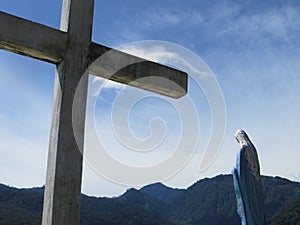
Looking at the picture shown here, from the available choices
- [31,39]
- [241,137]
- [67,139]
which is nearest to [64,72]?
[31,39]

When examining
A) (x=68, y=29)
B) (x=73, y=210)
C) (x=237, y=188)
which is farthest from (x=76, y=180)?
(x=237, y=188)

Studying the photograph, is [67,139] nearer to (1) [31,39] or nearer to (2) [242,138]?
(1) [31,39]

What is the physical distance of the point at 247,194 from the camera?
3641 mm

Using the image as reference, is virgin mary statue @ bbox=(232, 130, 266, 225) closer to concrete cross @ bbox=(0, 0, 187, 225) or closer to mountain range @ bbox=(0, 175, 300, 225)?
concrete cross @ bbox=(0, 0, 187, 225)

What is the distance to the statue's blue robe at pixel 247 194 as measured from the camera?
11.8ft

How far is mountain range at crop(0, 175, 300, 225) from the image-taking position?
71.8 ft

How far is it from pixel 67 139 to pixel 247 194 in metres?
1.59

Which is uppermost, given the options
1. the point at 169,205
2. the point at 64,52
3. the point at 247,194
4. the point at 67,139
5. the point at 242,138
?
the point at 169,205

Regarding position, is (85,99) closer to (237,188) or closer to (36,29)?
(36,29)

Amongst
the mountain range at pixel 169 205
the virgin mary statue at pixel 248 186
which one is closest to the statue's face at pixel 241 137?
the virgin mary statue at pixel 248 186

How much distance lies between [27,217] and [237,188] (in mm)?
19070

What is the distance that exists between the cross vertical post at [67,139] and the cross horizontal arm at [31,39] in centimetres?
7

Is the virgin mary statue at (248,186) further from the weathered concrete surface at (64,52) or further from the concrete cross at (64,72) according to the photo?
the concrete cross at (64,72)

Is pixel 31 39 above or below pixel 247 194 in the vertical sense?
above
